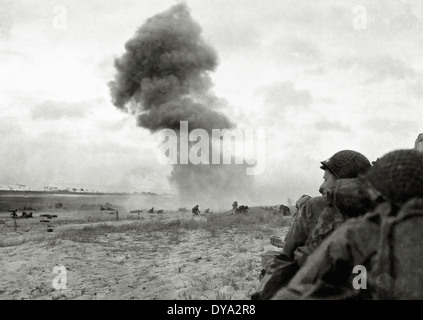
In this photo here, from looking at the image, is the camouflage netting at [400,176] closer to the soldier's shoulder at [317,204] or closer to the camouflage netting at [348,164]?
the camouflage netting at [348,164]

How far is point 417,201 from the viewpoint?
5.22 feet

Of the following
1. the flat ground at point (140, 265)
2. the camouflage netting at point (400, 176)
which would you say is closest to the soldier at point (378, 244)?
the camouflage netting at point (400, 176)

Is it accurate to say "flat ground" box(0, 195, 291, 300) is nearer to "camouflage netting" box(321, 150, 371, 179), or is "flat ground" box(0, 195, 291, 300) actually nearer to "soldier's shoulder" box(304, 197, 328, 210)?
"soldier's shoulder" box(304, 197, 328, 210)

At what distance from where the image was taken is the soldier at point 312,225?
243cm

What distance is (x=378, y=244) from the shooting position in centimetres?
161

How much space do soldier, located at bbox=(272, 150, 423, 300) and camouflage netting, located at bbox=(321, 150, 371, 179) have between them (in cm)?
63

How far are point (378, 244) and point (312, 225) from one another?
3.76 ft

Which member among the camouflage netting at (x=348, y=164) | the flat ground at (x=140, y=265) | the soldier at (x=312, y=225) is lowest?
the flat ground at (x=140, y=265)

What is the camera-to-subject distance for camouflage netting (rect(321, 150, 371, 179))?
2454mm

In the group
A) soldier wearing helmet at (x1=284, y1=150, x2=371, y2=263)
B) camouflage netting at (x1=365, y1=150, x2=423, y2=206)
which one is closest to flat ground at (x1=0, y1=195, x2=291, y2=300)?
soldier wearing helmet at (x1=284, y1=150, x2=371, y2=263)

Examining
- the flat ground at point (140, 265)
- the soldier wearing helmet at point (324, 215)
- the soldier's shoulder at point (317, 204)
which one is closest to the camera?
the soldier wearing helmet at point (324, 215)

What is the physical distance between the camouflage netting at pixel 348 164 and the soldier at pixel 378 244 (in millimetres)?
633

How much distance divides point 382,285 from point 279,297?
50cm
